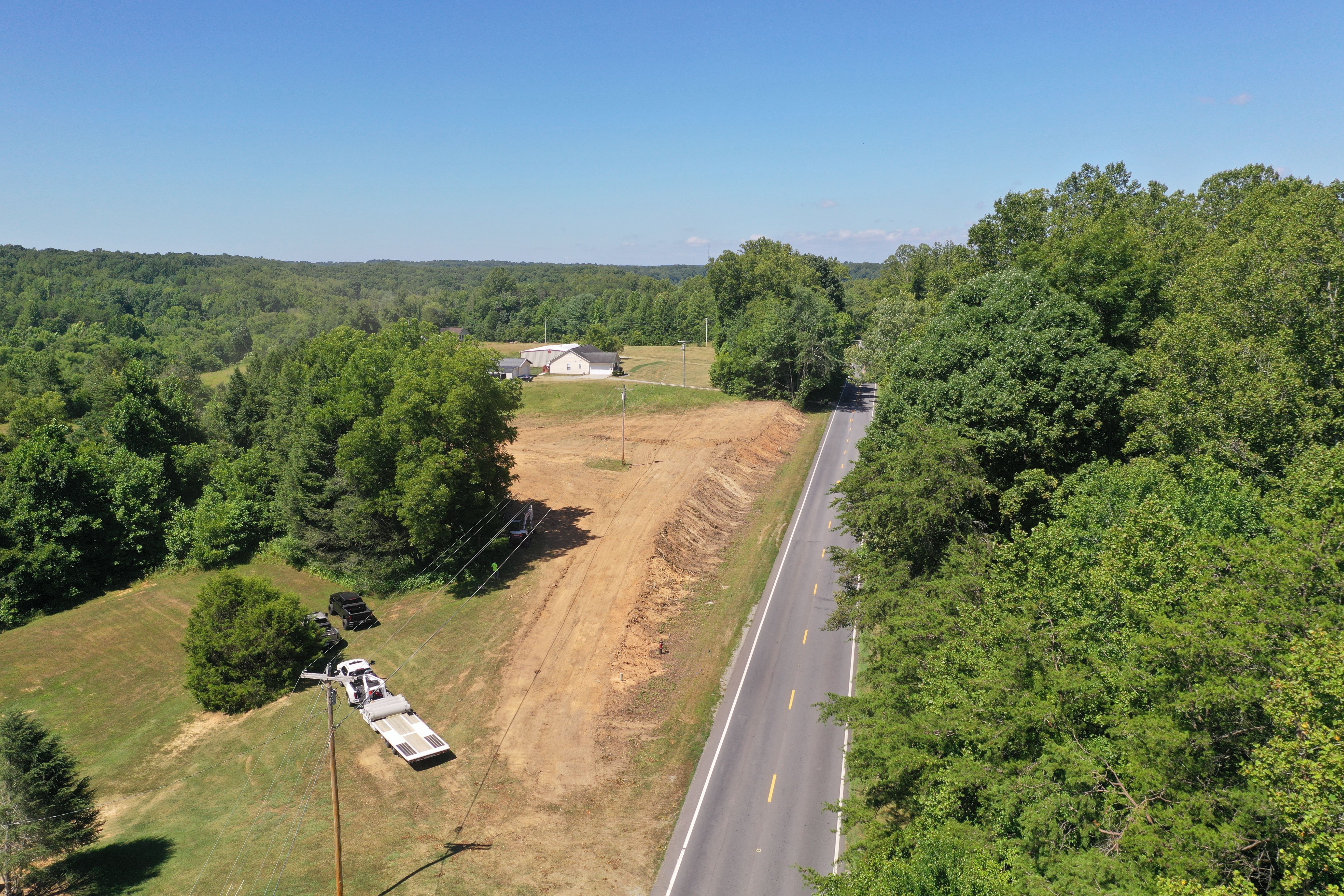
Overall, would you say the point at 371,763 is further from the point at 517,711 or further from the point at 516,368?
the point at 516,368

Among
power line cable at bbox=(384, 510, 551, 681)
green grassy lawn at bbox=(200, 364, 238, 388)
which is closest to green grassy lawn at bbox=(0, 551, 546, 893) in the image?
power line cable at bbox=(384, 510, 551, 681)

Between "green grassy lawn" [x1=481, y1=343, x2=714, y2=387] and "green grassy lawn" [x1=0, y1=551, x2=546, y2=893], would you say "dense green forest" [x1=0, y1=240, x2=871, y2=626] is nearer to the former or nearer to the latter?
"green grassy lawn" [x1=0, y1=551, x2=546, y2=893]

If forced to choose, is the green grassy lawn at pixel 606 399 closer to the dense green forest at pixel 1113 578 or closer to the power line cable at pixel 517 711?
the power line cable at pixel 517 711

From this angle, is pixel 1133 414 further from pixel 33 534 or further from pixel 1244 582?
pixel 33 534

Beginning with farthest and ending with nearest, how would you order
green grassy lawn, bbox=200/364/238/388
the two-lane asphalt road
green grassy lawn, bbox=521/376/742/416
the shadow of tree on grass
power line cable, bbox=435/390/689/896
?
green grassy lawn, bbox=200/364/238/388
green grassy lawn, bbox=521/376/742/416
power line cable, bbox=435/390/689/896
the two-lane asphalt road
the shadow of tree on grass

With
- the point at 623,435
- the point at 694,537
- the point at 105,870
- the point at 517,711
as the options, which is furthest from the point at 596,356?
the point at 105,870

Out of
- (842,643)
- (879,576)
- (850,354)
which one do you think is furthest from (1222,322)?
(850,354)
